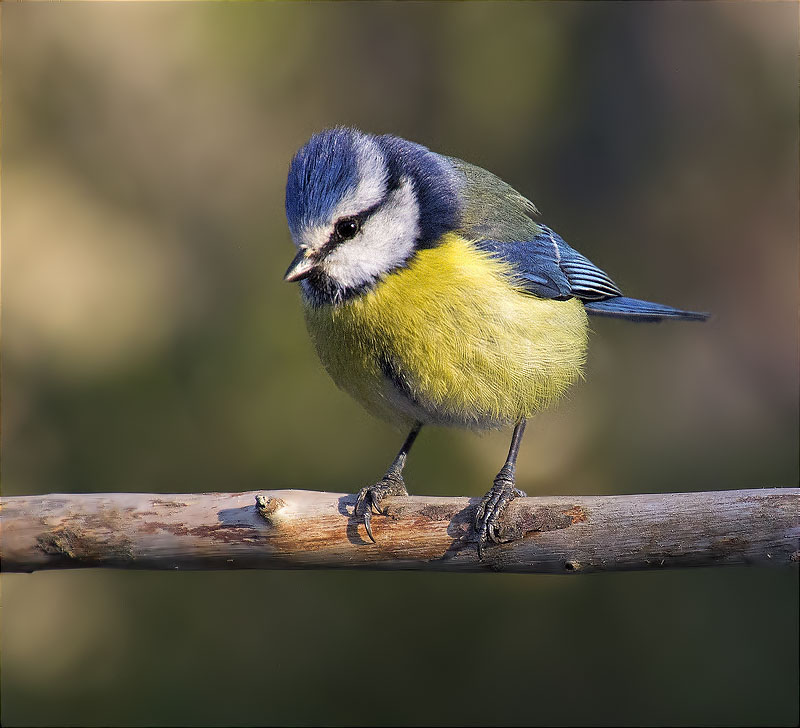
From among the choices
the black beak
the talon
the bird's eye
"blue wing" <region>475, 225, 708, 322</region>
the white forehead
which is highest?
the white forehead

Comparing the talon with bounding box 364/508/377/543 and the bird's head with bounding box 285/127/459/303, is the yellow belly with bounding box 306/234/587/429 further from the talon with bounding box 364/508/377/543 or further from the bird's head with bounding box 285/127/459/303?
the talon with bounding box 364/508/377/543

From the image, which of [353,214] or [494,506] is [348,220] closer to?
[353,214]

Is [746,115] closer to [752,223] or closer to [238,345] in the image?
[752,223]

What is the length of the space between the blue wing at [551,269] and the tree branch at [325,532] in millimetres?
578

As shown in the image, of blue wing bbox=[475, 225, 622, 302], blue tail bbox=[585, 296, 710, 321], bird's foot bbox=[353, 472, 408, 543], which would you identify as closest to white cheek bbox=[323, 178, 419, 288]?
blue wing bbox=[475, 225, 622, 302]

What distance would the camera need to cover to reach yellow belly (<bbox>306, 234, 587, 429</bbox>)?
1.82m

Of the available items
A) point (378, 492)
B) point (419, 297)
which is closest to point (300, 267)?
point (419, 297)

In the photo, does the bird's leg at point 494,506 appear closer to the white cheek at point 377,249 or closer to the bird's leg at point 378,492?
the bird's leg at point 378,492

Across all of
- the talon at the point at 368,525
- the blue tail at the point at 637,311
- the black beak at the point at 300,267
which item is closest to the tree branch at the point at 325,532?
the talon at the point at 368,525

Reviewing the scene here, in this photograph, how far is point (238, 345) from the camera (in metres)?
2.90

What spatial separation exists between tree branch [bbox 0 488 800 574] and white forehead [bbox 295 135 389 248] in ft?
1.79

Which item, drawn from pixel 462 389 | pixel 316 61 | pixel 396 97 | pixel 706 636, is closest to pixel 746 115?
pixel 396 97

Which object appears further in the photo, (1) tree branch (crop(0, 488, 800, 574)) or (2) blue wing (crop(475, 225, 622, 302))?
(2) blue wing (crop(475, 225, 622, 302))

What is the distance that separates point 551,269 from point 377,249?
0.53 m
